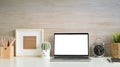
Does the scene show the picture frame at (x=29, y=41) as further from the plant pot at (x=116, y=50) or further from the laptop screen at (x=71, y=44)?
the plant pot at (x=116, y=50)

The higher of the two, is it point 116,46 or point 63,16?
point 63,16

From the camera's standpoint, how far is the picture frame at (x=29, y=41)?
1790mm

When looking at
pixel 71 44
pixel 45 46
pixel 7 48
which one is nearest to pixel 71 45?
pixel 71 44

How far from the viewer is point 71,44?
1716 millimetres

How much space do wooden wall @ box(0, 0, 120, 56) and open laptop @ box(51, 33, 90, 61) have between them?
8cm

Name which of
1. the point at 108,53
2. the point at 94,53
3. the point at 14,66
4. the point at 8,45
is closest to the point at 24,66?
the point at 14,66

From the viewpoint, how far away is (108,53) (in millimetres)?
1792

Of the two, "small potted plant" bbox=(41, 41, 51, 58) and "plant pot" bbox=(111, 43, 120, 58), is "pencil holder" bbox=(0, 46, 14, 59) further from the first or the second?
"plant pot" bbox=(111, 43, 120, 58)

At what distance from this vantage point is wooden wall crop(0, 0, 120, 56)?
1788mm

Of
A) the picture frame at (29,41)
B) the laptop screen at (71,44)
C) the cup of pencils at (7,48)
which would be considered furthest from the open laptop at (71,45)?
the cup of pencils at (7,48)

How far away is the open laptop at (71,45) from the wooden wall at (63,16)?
8cm

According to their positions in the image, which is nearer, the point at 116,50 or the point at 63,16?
the point at 116,50

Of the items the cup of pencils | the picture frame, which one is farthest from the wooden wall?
the cup of pencils

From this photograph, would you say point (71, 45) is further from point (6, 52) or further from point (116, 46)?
point (6, 52)
